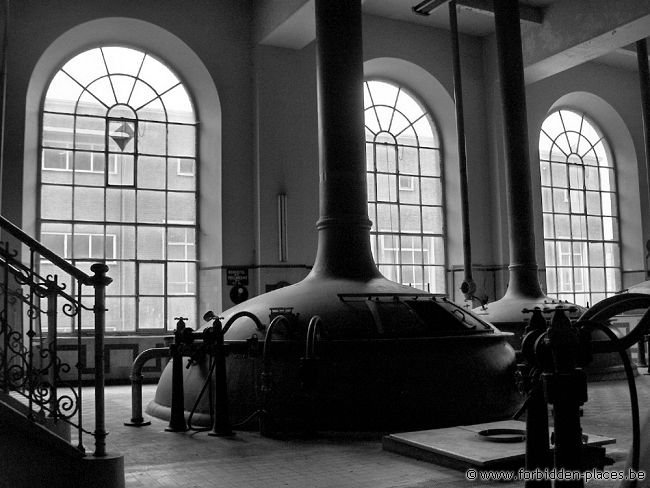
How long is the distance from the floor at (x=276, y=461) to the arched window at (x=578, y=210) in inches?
392

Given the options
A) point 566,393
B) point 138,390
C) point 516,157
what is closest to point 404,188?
point 516,157

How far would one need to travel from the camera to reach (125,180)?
40.6 feet

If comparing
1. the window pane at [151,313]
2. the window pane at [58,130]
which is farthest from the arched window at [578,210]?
the window pane at [58,130]

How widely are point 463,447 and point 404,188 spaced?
33.5 feet

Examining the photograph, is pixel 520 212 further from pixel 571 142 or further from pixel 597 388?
pixel 571 142

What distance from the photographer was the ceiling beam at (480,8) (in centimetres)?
1196

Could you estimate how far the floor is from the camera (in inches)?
178

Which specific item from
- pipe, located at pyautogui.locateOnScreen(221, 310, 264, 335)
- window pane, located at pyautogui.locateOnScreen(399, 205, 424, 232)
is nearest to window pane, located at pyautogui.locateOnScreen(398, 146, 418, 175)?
window pane, located at pyautogui.locateOnScreen(399, 205, 424, 232)

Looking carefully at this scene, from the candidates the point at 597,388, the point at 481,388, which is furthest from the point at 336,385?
the point at 597,388

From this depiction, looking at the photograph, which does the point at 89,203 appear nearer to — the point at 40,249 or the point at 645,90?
the point at 40,249

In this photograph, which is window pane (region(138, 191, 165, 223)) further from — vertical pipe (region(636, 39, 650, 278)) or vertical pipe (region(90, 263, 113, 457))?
vertical pipe (region(636, 39, 650, 278))

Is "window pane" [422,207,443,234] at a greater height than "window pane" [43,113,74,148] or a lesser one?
lesser

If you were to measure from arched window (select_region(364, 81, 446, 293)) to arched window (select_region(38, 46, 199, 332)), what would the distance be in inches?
147

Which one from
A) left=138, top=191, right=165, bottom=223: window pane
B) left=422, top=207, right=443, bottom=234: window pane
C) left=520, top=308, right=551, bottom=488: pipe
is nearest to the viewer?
left=520, top=308, right=551, bottom=488: pipe
